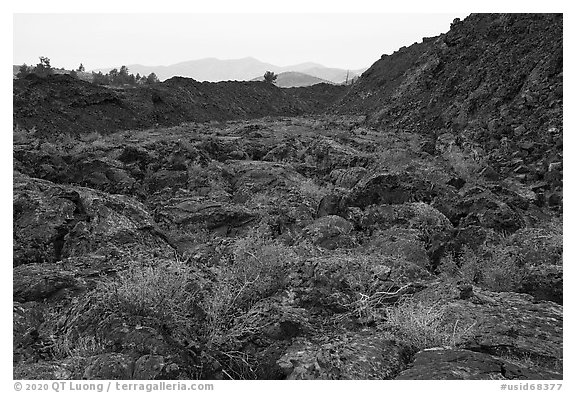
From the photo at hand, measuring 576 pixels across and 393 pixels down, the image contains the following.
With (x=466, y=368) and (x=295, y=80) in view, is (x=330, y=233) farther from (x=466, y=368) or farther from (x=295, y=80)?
(x=295, y=80)

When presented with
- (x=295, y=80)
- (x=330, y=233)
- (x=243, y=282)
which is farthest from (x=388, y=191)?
(x=295, y=80)

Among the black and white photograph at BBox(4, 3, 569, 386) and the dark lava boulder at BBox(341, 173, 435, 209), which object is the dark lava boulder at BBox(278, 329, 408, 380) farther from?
the dark lava boulder at BBox(341, 173, 435, 209)

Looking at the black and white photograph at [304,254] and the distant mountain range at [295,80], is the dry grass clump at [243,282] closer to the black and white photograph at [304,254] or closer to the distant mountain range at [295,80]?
the black and white photograph at [304,254]

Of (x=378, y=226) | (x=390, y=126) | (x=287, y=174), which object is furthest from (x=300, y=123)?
(x=378, y=226)

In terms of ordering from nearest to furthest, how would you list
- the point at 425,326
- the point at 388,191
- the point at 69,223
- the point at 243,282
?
the point at 425,326 → the point at 243,282 → the point at 69,223 → the point at 388,191

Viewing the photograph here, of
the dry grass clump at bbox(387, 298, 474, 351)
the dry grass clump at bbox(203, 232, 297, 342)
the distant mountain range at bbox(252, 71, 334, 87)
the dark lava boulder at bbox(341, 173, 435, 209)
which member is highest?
the distant mountain range at bbox(252, 71, 334, 87)

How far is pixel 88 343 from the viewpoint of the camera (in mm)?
3568

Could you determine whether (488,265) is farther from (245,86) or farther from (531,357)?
(245,86)

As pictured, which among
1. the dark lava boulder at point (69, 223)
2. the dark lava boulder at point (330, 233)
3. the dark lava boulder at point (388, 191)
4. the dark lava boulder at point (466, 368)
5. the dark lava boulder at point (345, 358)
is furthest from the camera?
the dark lava boulder at point (388, 191)

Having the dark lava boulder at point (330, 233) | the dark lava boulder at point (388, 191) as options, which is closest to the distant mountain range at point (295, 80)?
the dark lava boulder at point (388, 191)

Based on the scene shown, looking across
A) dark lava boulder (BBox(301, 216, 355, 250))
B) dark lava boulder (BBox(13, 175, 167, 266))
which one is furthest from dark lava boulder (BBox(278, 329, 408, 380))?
dark lava boulder (BBox(13, 175, 167, 266))

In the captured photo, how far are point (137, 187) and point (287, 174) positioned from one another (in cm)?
394

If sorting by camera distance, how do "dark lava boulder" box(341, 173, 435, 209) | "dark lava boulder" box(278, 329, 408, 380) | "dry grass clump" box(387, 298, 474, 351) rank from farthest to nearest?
"dark lava boulder" box(341, 173, 435, 209) < "dry grass clump" box(387, 298, 474, 351) < "dark lava boulder" box(278, 329, 408, 380)

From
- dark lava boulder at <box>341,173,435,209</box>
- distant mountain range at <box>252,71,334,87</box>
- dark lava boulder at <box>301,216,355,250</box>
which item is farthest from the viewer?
distant mountain range at <box>252,71,334,87</box>
